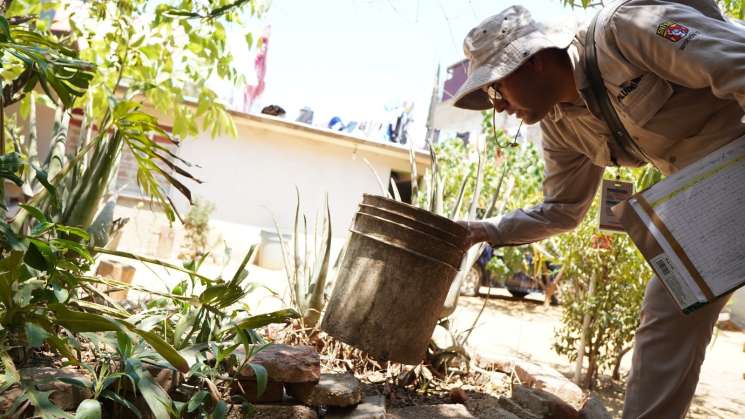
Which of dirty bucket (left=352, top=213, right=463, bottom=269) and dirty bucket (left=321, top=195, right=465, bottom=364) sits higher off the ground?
dirty bucket (left=352, top=213, right=463, bottom=269)

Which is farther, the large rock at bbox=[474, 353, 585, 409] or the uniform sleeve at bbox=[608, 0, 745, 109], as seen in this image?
the large rock at bbox=[474, 353, 585, 409]

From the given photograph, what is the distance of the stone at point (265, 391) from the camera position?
2.30 meters

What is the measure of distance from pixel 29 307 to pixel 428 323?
4.84ft

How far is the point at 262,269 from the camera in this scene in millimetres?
12375

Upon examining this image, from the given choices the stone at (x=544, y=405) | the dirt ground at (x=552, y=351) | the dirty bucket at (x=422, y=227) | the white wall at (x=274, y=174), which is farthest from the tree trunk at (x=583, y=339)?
the white wall at (x=274, y=174)

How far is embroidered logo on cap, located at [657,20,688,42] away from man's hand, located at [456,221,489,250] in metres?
1.14

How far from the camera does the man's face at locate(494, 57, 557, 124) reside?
88.5 inches

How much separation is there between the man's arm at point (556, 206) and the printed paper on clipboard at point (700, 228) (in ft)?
2.54

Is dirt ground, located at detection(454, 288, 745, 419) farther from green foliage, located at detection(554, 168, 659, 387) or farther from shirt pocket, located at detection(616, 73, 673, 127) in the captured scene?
shirt pocket, located at detection(616, 73, 673, 127)

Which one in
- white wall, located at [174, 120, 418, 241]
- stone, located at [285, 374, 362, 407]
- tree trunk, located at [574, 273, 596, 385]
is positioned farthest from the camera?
white wall, located at [174, 120, 418, 241]

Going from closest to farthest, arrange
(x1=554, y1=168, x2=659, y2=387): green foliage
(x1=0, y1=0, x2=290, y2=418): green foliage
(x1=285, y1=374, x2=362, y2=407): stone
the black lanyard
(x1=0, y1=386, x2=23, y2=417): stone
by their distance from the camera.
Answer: (x1=0, y1=386, x2=23, y2=417): stone < (x1=0, y1=0, x2=290, y2=418): green foliage < the black lanyard < (x1=285, y1=374, x2=362, y2=407): stone < (x1=554, y1=168, x2=659, y2=387): green foliage

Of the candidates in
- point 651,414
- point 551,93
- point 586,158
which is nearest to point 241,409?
point 651,414

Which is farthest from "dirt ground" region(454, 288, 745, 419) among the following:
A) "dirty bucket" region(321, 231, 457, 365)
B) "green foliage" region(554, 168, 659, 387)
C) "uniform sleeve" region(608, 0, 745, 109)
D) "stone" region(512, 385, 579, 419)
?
"uniform sleeve" region(608, 0, 745, 109)

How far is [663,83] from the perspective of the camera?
2.05 meters
